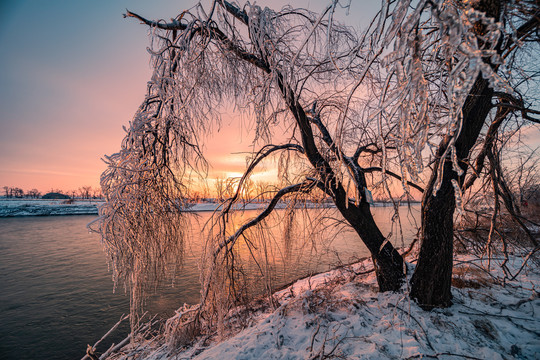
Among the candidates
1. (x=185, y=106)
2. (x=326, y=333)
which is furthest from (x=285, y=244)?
(x=185, y=106)

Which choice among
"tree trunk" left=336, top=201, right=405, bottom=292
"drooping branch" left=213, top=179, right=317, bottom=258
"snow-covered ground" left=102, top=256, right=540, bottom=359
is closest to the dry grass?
"snow-covered ground" left=102, top=256, right=540, bottom=359

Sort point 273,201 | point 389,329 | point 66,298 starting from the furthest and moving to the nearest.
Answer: point 66,298
point 273,201
point 389,329

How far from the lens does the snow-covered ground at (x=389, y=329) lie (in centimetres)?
246

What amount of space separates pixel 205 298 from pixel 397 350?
2523 millimetres

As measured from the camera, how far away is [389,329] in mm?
2779

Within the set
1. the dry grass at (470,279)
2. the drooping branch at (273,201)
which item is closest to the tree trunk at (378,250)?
the drooping branch at (273,201)

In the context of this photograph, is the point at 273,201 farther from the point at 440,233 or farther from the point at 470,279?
the point at 470,279

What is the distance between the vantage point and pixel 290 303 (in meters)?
3.74

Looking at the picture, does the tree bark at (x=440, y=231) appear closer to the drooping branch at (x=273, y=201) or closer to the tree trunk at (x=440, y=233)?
the tree trunk at (x=440, y=233)

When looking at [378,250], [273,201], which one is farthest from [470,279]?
[273,201]

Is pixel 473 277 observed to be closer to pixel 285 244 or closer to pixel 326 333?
pixel 326 333

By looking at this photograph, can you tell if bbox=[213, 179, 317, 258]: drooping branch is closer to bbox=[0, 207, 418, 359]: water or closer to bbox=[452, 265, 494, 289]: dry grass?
bbox=[0, 207, 418, 359]: water

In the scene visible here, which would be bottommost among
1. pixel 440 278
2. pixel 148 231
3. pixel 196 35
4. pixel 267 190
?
pixel 440 278

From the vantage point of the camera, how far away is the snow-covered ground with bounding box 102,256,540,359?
2.46m
